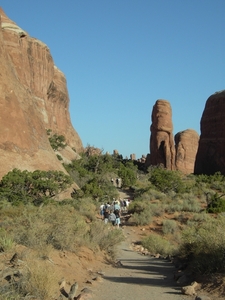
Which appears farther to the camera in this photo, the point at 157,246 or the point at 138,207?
the point at 138,207

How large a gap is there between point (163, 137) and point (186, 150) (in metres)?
8.88

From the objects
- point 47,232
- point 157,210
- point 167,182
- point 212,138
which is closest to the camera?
point 47,232

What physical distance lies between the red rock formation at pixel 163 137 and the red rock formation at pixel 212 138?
7395mm

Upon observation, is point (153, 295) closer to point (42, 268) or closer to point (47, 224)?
point (42, 268)

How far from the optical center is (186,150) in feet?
240

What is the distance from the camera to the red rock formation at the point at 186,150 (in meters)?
70.8

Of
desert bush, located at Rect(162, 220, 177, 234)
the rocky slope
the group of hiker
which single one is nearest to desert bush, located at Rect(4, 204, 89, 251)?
the group of hiker

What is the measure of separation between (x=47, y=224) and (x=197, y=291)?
415 centimetres

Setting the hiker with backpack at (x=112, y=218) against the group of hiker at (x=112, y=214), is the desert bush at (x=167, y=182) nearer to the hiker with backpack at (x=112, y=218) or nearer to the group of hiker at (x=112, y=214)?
the group of hiker at (x=112, y=214)

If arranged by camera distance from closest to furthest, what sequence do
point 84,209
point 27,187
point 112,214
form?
point 112,214, point 84,209, point 27,187

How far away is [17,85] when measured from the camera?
93.3 ft

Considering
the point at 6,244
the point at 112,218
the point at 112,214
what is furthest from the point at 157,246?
the point at 6,244

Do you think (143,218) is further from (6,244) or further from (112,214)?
(6,244)

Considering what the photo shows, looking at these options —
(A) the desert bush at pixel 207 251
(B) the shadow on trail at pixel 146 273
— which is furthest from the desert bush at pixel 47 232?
(A) the desert bush at pixel 207 251
